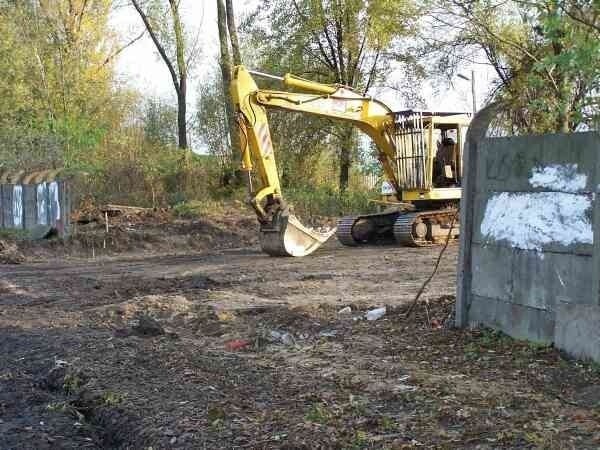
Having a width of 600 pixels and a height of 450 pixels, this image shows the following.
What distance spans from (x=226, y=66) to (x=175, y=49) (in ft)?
17.6

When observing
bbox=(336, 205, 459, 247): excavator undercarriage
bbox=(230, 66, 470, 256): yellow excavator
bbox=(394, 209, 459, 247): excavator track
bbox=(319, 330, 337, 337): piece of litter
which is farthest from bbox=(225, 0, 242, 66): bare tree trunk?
bbox=(319, 330, 337, 337): piece of litter

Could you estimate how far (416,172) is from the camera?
18.2 meters

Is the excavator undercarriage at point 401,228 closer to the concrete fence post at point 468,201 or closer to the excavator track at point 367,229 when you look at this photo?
the excavator track at point 367,229

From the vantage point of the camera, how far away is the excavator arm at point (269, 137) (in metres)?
15.9

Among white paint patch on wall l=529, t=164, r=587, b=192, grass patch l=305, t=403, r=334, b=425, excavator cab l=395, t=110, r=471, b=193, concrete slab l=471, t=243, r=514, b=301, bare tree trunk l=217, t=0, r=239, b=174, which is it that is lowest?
grass patch l=305, t=403, r=334, b=425

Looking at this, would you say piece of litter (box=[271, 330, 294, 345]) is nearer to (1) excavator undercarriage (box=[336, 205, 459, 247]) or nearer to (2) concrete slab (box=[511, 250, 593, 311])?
(2) concrete slab (box=[511, 250, 593, 311])

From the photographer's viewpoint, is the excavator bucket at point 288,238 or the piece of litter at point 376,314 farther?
the excavator bucket at point 288,238

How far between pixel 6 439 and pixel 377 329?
375cm

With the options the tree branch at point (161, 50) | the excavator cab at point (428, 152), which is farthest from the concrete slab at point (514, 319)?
the tree branch at point (161, 50)

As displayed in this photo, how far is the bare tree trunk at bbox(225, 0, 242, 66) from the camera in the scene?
28.2 m

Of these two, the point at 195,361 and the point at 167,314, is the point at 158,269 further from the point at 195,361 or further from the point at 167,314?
the point at 195,361

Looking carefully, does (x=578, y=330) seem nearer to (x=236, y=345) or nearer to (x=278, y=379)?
(x=278, y=379)

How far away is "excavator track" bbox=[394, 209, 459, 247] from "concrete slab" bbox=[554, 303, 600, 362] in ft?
37.4

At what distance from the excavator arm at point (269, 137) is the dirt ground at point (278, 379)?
17.2 ft
